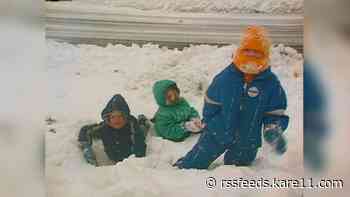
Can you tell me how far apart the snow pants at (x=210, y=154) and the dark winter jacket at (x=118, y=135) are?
11 centimetres

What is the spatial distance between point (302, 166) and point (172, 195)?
332 millimetres

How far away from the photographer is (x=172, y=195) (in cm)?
112

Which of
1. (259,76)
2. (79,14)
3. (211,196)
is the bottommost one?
(211,196)

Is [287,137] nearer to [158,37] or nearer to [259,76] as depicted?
[259,76]

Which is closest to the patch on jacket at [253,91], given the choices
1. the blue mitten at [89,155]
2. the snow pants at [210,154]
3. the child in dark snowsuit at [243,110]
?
the child in dark snowsuit at [243,110]

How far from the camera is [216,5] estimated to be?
3.68ft

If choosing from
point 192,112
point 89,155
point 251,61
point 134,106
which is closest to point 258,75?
point 251,61

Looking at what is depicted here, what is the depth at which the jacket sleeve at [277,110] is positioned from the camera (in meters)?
1.14

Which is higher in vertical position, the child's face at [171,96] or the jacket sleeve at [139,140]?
the child's face at [171,96]

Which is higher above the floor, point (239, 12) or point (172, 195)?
point (239, 12)

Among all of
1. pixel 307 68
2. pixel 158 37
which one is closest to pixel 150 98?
pixel 158 37

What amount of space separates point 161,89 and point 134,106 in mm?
78

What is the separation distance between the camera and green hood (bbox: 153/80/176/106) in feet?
3.66

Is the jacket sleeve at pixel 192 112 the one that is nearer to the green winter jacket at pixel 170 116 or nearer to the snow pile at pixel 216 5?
the green winter jacket at pixel 170 116
